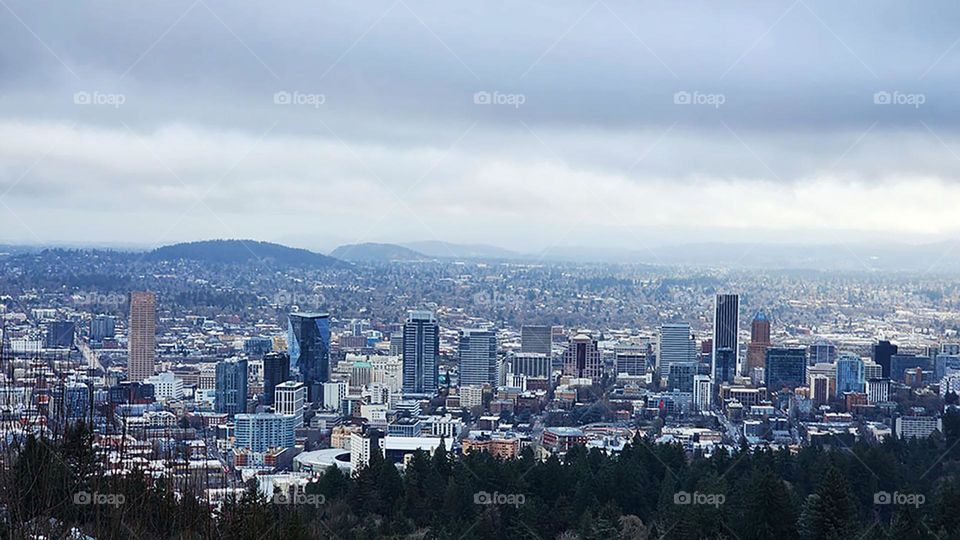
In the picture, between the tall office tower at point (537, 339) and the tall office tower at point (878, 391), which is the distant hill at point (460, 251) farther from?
the tall office tower at point (878, 391)

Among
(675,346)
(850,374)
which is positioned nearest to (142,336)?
(675,346)

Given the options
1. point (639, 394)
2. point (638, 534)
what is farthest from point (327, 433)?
point (638, 534)

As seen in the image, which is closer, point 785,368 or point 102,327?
point 102,327

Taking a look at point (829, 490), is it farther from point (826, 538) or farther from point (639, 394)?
point (639, 394)

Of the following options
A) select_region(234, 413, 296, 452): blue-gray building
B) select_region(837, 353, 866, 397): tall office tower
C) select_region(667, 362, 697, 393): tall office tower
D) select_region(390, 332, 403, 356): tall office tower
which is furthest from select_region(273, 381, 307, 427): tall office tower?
select_region(837, 353, 866, 397): tall office tower

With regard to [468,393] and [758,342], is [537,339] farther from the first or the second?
→ [758,342]

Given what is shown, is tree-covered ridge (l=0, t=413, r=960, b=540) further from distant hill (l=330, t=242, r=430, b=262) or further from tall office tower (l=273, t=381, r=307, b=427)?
distant hill (l=330, t=242, r=430, b=262)
